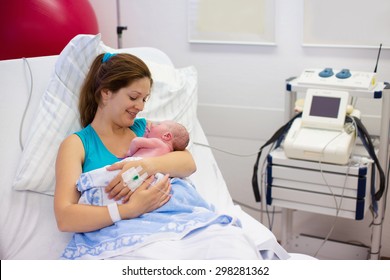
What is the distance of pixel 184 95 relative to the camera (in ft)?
6.55

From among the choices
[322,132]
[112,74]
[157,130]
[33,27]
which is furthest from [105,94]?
[322,132]

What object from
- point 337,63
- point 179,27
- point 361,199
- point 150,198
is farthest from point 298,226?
point 150,198

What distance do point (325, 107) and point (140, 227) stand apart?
1.01 m

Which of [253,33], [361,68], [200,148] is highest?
[253,33]

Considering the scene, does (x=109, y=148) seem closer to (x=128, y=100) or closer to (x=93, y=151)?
(x=93, y=151)

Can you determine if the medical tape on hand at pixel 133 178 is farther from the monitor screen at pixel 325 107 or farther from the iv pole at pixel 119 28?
the iv pole at pixel 119 28

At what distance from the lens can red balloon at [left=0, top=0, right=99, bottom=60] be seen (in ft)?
6.77

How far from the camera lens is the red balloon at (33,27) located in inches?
81.3

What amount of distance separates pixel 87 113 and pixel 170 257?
1.82 ft

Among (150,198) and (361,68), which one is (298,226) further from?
(150,198)

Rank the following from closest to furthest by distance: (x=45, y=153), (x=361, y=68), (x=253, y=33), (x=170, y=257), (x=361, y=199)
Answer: (x=170, y=257)
(x=45, y=153)
(x=361, y=199)
(x=361, y=68)
(x=253, y=33)

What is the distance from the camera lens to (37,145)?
4.99ft

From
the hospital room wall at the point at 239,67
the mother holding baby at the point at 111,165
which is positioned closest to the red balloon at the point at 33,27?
the hospital room wall at the point at 239,67

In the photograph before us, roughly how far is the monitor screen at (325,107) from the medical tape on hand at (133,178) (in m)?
0.91
